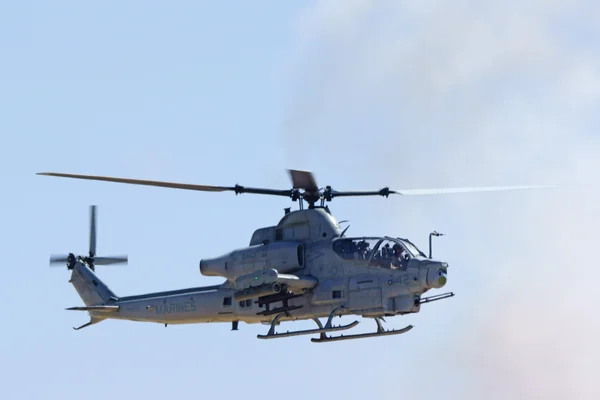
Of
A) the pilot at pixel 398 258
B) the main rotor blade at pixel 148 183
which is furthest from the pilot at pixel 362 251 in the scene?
the main rotor blade at pixel 148 183

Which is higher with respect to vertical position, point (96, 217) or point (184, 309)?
point (96, 217)

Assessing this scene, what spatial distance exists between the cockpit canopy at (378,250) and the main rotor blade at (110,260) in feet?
31.9

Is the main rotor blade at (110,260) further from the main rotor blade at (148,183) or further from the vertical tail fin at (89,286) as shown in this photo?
the main rotor blade at (148,183)

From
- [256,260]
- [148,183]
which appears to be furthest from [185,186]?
[256,260]

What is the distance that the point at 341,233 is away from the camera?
35.6 m

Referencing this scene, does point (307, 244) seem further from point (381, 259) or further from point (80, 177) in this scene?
point (80, 177)

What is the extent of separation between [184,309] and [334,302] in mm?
5409

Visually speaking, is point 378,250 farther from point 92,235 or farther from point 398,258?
point 92,235

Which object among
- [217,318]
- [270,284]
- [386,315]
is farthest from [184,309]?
[386,315]

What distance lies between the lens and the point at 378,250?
113 feet

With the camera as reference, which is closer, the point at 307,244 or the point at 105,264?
the point at 307,244

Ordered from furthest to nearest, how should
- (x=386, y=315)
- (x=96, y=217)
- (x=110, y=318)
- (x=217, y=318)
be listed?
1. (x=96, y=217)
2. (x=110, y=318)
3. (x=217, y=318)
4. (x=386, y=315)

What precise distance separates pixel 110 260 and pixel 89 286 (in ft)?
3.55

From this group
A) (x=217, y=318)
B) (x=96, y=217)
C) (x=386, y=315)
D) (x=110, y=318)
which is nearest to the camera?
(x=386, y=315)
